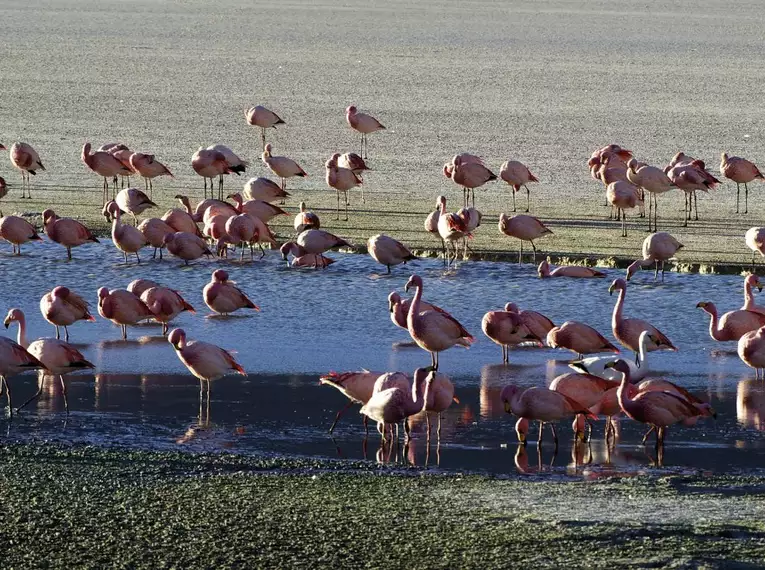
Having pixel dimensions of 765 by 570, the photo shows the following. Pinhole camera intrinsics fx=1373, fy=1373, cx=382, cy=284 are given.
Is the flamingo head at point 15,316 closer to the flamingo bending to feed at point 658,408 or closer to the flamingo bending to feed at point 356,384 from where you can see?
the flamingo bending to feed at point 356,384

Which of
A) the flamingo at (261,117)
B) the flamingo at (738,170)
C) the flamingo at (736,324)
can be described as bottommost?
the flamingo at (736,324)

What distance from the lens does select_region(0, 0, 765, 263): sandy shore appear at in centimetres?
1666

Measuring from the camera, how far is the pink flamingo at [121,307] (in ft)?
34.7

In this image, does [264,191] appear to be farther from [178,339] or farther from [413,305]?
[178,339]

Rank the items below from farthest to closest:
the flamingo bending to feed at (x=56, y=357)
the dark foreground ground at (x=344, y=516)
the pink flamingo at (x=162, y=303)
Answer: the pink flamingo at (x=162, y=303)
the flamingo bending to feed at (x=56, y=357)
the dark foreground ground at (x=344, y=516)

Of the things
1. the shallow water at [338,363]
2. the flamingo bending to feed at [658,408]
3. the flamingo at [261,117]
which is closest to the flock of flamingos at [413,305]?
the flamingo bending to feed at [658,408]

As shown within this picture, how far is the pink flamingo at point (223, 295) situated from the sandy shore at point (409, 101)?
10.9 ft

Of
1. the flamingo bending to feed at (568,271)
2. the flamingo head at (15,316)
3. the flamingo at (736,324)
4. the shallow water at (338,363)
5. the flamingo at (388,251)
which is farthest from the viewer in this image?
the flamingo at (388,251)

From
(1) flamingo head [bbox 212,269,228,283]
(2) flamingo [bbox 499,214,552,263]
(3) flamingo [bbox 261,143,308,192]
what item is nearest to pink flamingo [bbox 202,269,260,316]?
(1) flamingo head [bbox 212,269,228,283]

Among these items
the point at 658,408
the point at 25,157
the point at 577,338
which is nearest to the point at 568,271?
the point at 577,338

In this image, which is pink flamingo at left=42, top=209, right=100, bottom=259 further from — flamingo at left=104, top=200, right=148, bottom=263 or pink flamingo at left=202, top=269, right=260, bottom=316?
pink flamingo at left=202, top=269, right=260, bottom=316

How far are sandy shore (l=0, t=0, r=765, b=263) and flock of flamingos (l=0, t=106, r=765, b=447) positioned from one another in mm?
533

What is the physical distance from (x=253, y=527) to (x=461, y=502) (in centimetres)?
105

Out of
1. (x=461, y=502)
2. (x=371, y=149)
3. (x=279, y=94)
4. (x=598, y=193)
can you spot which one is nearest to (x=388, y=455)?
(x=461, y=502)
